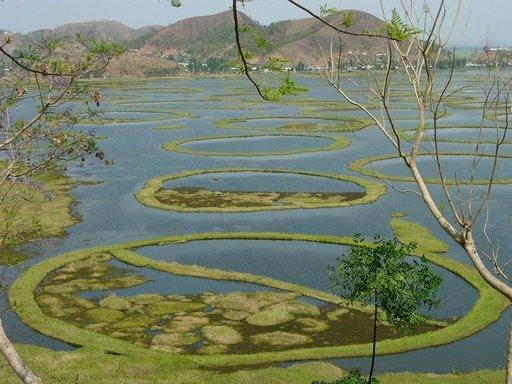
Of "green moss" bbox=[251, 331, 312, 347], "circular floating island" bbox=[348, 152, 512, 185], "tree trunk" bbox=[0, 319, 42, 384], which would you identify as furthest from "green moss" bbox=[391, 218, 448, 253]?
"tree trunk" bbox=[0, 319, 42, 384]

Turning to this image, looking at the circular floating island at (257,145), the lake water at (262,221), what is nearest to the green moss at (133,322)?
the lake water at (262,221)

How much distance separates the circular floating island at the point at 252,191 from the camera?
49.8 meters

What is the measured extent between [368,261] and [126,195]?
40.4 meters

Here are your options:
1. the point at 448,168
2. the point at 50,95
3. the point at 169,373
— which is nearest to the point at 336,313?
the point at 169,373

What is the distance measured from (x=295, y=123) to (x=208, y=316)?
68.8 meters

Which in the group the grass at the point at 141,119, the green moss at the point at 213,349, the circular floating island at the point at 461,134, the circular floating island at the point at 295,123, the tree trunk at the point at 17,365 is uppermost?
the tree trunk at the point at 17,365

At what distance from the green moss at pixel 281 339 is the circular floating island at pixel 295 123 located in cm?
6150

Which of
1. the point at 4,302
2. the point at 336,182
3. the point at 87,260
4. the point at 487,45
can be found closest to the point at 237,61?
the point at 487,45

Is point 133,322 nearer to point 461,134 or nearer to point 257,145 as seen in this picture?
point 257,145

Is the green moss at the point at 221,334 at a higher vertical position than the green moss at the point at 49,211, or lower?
lower

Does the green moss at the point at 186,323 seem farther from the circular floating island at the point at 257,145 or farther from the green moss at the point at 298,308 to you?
the circular floating island at the point at 257,145

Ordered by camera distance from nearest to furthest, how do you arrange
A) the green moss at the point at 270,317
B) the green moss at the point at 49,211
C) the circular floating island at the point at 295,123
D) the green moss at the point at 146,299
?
the green moss at the point at 270,317
the green moss at the point at 146,299
the green moss at the point at 49,211
the circular floating island at the point at 295,123

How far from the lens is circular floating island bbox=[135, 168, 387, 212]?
163 ft

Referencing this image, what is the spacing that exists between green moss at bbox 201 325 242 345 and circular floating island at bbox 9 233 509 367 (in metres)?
0.05
